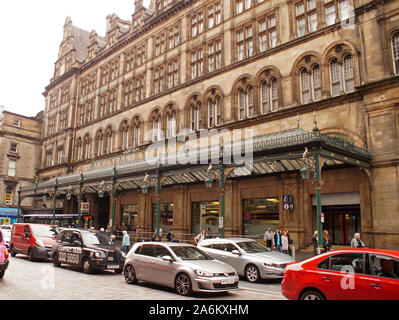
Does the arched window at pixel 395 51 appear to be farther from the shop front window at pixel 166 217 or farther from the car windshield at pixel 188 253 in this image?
the shop front window at pixel 166 217

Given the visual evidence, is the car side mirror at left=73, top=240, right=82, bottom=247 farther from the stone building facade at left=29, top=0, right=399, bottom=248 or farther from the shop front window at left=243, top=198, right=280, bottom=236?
the shop front window at left=243, top=198, right=280, bottom=236

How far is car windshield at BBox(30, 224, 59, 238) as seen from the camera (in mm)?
18416

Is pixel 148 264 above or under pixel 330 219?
under

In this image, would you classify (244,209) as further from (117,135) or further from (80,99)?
(80,99)

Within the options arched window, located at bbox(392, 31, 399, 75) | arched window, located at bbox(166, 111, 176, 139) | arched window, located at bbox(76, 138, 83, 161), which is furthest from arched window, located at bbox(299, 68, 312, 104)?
arched window, located at bbox(76, 138, 83, 161)

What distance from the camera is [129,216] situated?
37812mm

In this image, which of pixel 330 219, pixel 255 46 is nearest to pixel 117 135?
pixel 255 46

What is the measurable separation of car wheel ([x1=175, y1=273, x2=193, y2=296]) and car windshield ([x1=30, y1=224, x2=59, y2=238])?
11.2 meters

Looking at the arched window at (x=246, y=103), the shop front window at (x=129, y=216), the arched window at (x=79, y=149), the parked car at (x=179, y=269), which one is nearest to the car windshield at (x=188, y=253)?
the parked car at (x=179, y=269)

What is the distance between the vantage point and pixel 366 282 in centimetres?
674

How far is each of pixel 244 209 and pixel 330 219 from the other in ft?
21.6

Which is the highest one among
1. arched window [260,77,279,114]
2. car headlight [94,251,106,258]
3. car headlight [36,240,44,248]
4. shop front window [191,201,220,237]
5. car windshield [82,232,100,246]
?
arched window [260,77,279,114]

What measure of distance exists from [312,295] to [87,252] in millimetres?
9538

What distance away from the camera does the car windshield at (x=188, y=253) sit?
10770 millimetres
